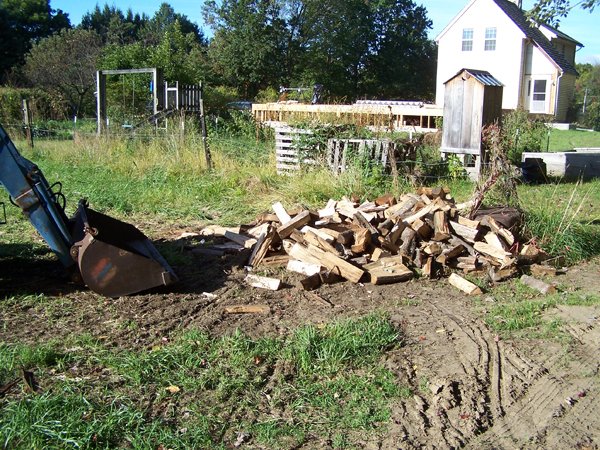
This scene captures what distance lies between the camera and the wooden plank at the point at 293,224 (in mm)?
7884

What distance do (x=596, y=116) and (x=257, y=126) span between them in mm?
31954

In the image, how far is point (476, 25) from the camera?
41.4 meters

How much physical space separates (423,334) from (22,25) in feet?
185

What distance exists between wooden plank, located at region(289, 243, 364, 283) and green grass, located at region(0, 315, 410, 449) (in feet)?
4.96

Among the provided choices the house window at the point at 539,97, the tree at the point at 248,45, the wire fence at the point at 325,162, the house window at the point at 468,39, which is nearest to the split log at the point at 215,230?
the wire fence at the point at 325,162

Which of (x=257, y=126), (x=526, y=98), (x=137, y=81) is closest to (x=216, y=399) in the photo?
(x=257, y=126)

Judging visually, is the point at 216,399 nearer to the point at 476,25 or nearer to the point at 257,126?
the point at 257,126

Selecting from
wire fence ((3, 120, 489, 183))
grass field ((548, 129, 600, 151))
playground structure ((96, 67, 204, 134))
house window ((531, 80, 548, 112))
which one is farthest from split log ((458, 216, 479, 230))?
house window ((531, 80, 548, 112))

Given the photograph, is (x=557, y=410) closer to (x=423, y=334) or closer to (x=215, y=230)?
(x=423, y=334)

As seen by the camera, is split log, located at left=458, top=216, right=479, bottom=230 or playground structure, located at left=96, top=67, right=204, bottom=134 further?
playground structure, located at left=96, top=67, right=204, bottom=134

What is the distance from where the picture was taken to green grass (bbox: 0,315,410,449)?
400 centimetres

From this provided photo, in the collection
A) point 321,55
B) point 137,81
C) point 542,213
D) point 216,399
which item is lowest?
point 216,399

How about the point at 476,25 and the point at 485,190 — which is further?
the point at 476,25

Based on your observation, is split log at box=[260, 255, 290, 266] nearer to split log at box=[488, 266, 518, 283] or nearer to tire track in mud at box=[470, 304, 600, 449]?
split log at box=[488, 266, 518, 283]
